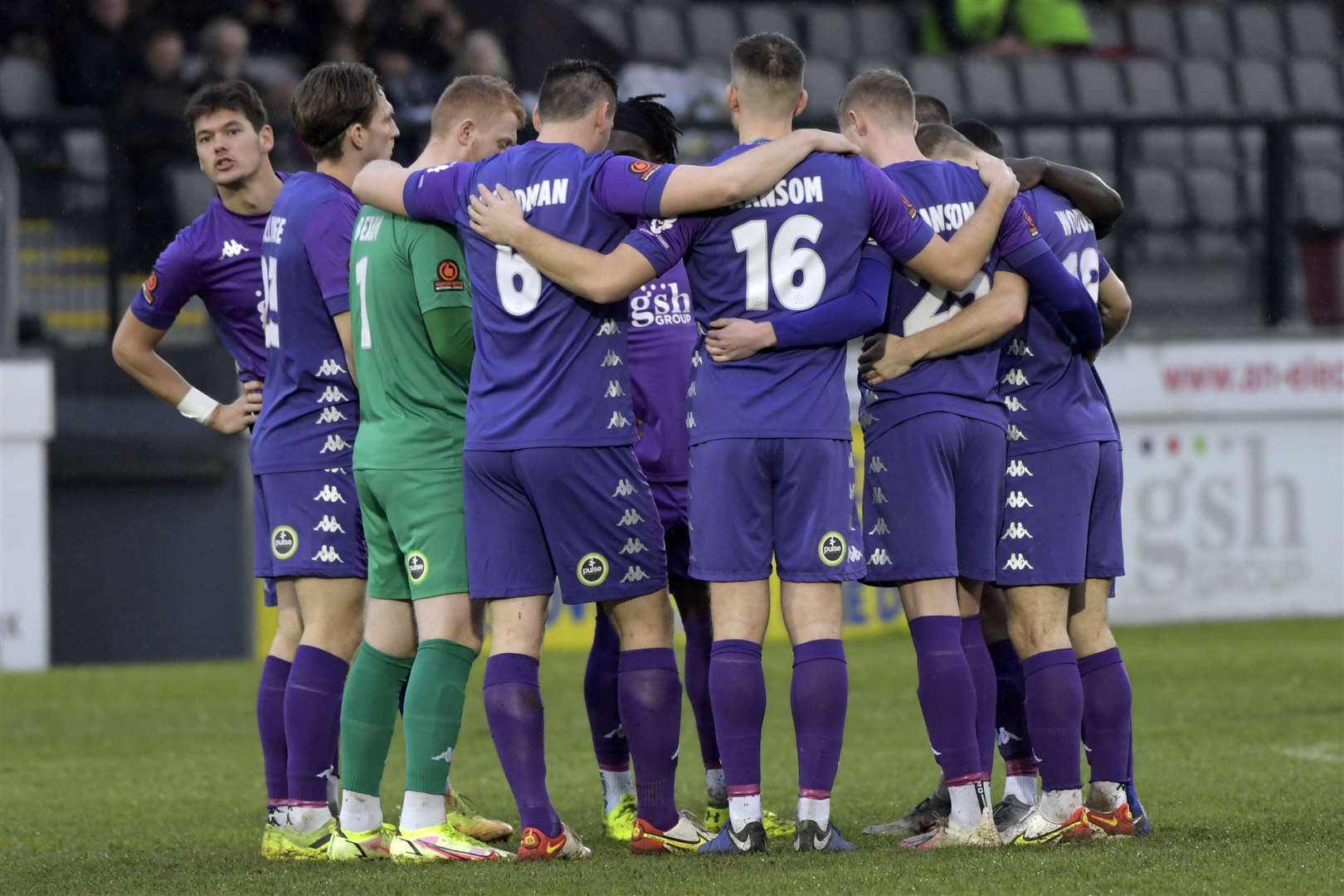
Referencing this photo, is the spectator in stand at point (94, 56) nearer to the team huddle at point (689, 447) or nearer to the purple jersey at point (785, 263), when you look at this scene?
the team huddle at point (689, 447)

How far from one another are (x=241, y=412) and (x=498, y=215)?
135 cm

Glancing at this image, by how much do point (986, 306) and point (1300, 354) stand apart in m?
7.85

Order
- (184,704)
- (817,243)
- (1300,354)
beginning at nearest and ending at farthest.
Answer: (817,243) < (184,704) < (1300,354)

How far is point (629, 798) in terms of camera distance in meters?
5.90

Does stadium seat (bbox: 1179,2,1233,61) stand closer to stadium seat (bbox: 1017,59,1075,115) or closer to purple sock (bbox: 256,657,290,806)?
stadium seat (bbox: 1017,59,1075,115)

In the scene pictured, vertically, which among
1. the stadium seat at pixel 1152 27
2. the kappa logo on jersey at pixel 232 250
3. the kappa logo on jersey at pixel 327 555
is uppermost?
the stadium seat at pixel 1152 27

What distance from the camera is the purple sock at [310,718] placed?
5.54m

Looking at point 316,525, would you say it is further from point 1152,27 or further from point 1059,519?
point 1152,27

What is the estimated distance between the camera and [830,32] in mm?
16344

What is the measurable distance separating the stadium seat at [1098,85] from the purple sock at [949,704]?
1149 centimetres

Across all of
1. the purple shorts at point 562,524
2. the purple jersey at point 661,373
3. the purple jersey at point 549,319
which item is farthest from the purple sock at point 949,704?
the purple jersey at point 661,373

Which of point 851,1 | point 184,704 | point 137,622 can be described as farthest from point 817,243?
point 851,1

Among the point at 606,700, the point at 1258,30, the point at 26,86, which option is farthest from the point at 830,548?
the point at 1258,30

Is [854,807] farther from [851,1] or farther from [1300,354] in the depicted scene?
[851,1]
